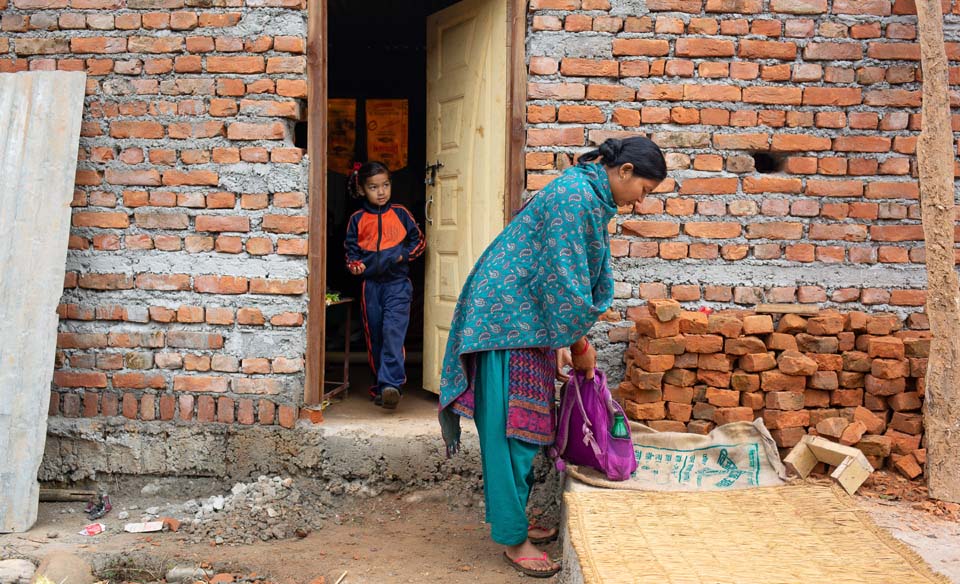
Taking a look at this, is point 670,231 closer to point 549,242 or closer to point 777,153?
point 777,153

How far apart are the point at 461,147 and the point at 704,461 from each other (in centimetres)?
221

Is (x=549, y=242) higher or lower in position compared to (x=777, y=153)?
lower

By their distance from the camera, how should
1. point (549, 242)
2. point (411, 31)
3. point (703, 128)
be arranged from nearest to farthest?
point (549, 242) < point (703, 128) < point (411, 31)

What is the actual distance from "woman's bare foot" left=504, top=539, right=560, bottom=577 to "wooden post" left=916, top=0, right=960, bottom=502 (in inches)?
76.3

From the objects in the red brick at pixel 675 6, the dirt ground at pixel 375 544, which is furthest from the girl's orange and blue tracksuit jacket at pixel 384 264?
the red brick at pixel 675 6

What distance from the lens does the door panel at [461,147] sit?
437cm

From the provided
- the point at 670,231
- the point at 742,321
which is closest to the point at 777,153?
the point at 670,231

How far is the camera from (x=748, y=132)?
4145mm

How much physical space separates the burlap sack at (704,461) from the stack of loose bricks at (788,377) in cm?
10

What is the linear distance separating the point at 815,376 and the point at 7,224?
13.4 ft

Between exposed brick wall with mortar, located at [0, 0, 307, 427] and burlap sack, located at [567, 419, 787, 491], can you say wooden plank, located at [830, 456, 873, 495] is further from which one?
exposed brick wall with mortar, located at [0, 0, 307, 427]

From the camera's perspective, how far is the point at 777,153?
4199 millimetres

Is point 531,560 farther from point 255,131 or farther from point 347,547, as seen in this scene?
point 255,131

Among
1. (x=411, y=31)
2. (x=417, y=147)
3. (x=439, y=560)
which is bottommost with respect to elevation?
(x=439, y=560)
